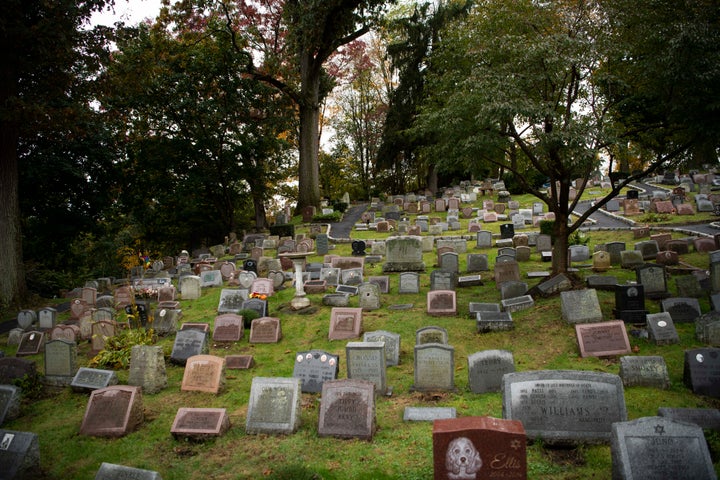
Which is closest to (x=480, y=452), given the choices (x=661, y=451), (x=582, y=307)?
(x=661, y=451)

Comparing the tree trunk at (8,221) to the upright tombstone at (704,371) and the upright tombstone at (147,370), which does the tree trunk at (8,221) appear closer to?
the upright tombstone at (147,370)

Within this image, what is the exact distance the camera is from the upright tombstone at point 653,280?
12.5m

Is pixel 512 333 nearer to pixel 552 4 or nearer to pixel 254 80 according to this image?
pixel 552 4

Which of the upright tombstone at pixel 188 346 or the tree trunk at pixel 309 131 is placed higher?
the tree trunk at pixel 309 131

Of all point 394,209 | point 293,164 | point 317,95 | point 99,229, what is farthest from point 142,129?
point 394,209

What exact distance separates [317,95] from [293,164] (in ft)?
27.6

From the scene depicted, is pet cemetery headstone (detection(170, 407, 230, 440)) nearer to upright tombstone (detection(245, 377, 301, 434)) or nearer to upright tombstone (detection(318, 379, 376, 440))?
upright tombstone (detection(245, 377, 301, 434))

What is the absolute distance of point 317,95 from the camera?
3219cm

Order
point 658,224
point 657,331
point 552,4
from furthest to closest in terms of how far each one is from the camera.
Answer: point 658,224 < point 552,4 < point 657,331

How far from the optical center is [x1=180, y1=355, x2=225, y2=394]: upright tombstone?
959cm

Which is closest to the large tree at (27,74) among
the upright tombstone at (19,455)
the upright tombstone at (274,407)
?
the upright tombstone at (19,455)

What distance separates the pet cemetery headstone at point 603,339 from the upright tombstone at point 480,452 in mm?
5042

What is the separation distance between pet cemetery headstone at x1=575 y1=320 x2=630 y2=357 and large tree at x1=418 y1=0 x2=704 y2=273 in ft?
13.1

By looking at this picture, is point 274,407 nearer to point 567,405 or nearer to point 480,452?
point 480,452
